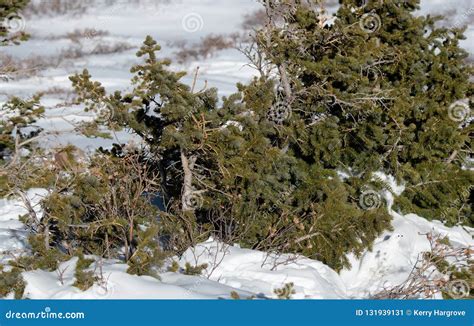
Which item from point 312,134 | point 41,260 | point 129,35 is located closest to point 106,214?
point 41,260

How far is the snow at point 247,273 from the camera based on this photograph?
5512mm

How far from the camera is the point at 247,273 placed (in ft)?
21.9

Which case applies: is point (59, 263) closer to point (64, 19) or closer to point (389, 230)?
point (389, 230)

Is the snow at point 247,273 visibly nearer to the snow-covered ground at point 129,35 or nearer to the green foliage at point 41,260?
the green foliage at point 41,260

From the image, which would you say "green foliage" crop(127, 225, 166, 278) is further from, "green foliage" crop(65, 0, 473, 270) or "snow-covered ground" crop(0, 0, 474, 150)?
"snow-covered ground" crop(0, 0, 474, 150)

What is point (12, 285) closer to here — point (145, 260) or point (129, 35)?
point (145, 260)

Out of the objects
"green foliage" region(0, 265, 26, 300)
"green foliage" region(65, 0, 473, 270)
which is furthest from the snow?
"green foliage" region(65, 0, 473, 270)

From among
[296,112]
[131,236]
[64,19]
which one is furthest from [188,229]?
[64,19]

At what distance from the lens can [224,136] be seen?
6.90 m

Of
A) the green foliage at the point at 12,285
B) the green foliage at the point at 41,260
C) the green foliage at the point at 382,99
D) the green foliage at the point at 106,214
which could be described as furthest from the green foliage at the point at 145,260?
the green foliage at the point at 382,99

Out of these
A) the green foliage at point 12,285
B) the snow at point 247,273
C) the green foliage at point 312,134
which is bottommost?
the snow at point 247,273

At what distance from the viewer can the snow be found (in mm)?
5512

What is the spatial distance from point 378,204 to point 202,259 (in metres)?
2.57

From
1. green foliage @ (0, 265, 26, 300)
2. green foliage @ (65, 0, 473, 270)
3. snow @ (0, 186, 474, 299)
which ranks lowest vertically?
snow @ (0, 186, 474, 299)
